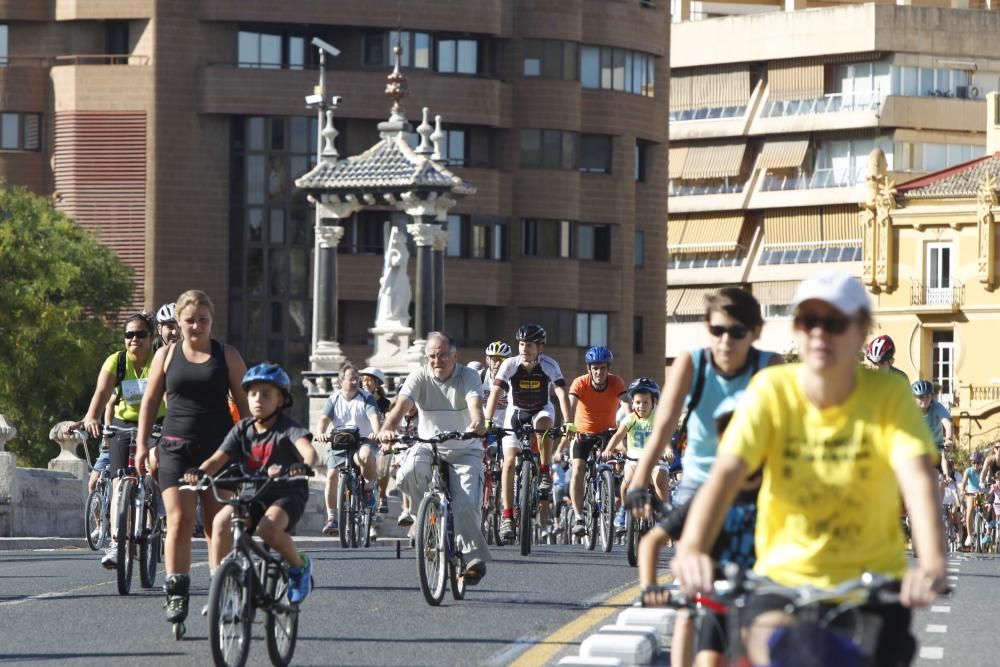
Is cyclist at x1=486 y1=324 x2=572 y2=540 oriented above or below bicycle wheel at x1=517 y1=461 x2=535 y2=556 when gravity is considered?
above

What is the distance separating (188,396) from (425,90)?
60.5m

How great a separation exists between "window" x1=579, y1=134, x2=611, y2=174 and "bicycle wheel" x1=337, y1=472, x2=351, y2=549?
53398 mm

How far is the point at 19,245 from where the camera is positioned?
5991cm

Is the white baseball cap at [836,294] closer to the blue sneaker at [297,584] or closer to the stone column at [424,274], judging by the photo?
the blue sneaker at [297,584]

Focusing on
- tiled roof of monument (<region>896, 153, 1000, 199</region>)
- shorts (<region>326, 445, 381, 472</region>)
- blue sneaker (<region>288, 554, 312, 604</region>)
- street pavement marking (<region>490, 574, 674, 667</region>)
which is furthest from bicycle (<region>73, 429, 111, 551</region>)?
tiled roof of monument (<region>896, 153, 1000, 199</region>)

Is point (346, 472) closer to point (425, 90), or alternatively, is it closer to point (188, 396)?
point (188, 396)

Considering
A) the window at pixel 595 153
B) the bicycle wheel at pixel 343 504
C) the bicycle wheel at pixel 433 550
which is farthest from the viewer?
the window at pixel 595 153

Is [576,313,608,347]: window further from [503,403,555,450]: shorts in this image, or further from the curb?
[503,403,555,450]: shorts

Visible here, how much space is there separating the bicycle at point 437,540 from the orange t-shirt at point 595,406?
18.7ft

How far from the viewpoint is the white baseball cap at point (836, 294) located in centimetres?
675

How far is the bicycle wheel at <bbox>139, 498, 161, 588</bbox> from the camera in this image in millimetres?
15898

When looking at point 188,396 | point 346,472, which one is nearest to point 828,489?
point 188,396

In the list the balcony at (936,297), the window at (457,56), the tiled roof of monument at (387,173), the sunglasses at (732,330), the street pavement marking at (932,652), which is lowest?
the street pavement marking at (932,652)

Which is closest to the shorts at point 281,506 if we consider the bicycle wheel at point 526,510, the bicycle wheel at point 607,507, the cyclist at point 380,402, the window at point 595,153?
the bicycle wheel at point 526,510
